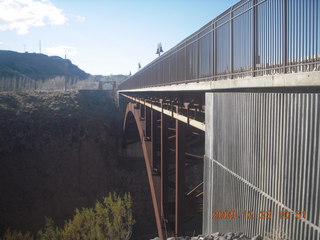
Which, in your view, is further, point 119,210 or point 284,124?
point 119,210

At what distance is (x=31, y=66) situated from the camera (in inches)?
4331

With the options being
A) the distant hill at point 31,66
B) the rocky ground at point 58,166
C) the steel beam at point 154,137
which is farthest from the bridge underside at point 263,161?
the distant hill at point 31,66

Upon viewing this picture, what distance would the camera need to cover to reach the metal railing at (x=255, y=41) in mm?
3234

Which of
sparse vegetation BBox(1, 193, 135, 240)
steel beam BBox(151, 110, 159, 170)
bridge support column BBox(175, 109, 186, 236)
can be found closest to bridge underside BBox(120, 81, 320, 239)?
bridge support column BBox(175, 109, 186, 236)

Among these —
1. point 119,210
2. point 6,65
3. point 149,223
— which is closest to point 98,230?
point 119,210

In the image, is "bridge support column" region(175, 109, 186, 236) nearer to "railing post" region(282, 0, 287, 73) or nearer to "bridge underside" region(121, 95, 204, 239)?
"bridge underside" region(121, 95, 204, 239)

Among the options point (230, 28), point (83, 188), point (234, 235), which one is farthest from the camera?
point (83, 188)

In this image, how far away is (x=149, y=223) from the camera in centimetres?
2508

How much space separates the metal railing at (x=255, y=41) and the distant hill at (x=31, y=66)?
9092 centimetres

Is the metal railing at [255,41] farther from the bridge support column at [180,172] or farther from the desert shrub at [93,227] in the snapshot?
the desert shrub at [93,227]

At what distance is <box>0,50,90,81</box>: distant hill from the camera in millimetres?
96812

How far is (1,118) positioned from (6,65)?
78.2 metres

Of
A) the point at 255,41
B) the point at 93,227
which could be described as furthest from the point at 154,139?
the point at 93,227

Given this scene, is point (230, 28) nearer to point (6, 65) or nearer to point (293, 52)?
point (293, 52)
